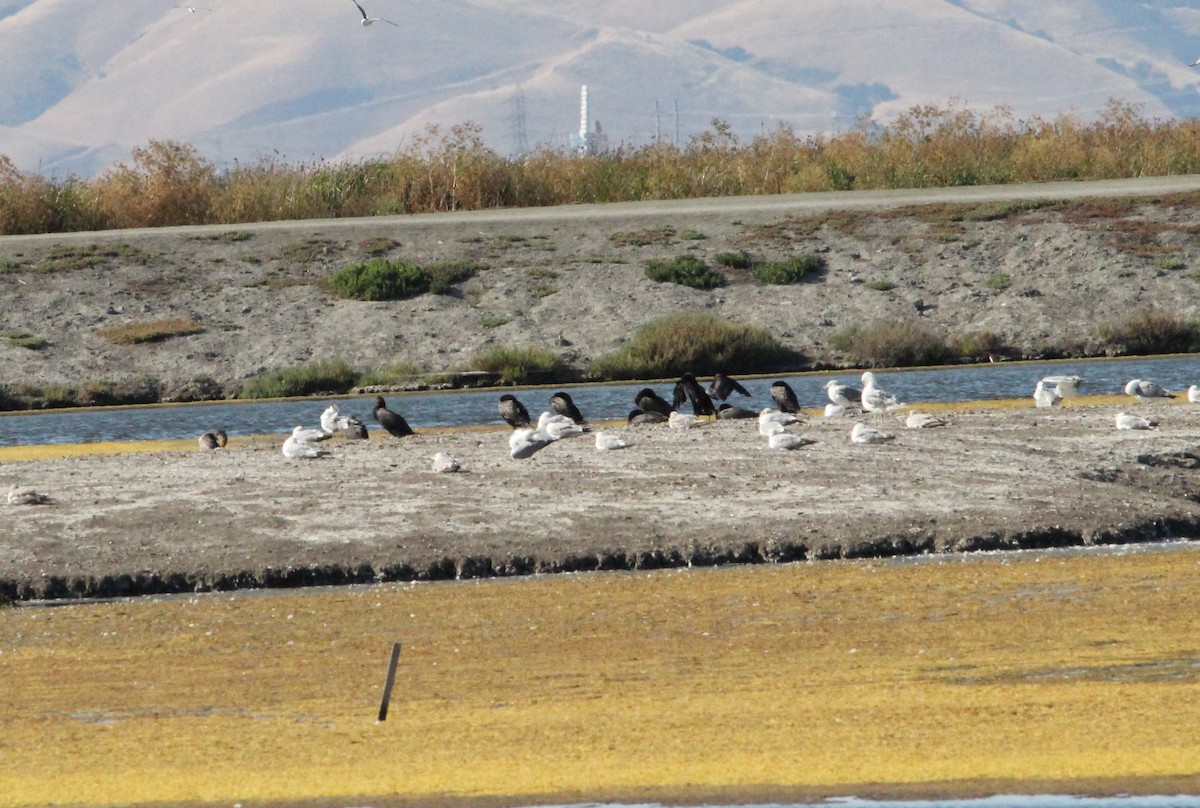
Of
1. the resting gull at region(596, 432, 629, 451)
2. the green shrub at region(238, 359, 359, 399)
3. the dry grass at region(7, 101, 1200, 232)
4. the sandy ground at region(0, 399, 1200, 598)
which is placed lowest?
the green shrub at region(238, 359, 359, 399)

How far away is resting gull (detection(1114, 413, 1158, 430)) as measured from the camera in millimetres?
14906

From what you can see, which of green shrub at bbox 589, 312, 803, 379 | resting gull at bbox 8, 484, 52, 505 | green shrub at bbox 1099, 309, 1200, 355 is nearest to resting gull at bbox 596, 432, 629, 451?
resting gull at bbox 8, 484, 52, 505

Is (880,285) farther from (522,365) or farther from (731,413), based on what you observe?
(731,413)

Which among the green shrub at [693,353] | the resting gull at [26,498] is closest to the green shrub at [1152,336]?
the green shrub at [693,353]

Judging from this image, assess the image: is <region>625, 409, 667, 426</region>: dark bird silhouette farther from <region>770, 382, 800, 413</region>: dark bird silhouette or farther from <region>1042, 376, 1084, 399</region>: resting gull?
<region>1042, 376, 1084, 399</region>: resting gull

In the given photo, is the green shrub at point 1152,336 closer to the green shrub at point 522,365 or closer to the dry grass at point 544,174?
the green shrub at point 522,365

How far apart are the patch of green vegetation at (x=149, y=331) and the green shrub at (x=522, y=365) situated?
5.29m

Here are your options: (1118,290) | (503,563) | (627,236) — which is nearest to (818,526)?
(503,563)

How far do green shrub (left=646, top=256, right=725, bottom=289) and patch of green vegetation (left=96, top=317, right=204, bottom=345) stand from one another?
24.6ft

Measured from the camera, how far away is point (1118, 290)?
2891cm

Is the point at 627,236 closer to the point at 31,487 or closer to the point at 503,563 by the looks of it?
the point at 31,487

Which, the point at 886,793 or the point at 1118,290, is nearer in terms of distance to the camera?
the point at 886,793

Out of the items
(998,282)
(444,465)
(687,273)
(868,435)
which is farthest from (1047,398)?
(687,273)

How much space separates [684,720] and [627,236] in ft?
84.4
